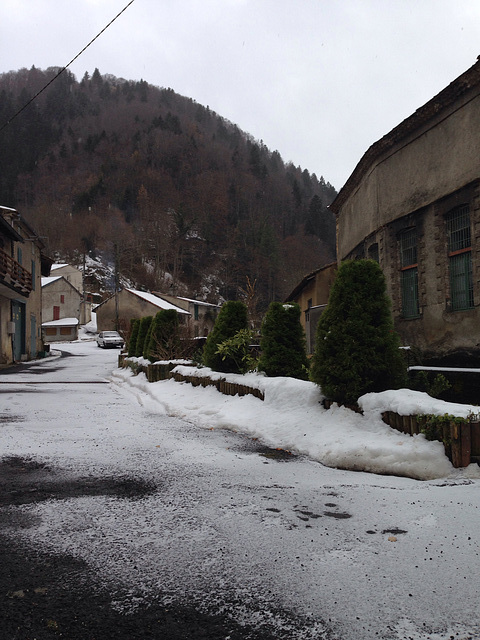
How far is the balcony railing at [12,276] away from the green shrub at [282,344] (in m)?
18.1

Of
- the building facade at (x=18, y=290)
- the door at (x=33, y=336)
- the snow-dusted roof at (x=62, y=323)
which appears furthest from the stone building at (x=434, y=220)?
the snow-dusted roof at (x=62, y=323)

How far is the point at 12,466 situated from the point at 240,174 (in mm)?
99703

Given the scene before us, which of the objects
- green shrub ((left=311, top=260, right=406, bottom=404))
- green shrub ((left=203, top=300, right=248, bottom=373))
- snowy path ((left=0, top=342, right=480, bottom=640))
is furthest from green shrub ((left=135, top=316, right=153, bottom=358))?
snowy path ((left=0, top=342, right=480, bottom=640))

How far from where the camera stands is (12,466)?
4.64 m

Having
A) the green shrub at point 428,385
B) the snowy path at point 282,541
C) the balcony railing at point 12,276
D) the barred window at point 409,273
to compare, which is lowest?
the snowy path at point 282,541

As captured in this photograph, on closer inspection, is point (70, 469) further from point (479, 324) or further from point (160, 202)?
point (160, 202)

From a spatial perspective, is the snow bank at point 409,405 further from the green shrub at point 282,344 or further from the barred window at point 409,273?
the barred window at point 409,273

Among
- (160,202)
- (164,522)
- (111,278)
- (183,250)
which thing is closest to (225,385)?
(164,522)

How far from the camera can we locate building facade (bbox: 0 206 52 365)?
80.1ft

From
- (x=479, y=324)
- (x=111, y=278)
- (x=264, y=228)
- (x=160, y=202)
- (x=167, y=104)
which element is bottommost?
(x=479, y=324)

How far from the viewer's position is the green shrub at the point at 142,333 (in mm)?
17859

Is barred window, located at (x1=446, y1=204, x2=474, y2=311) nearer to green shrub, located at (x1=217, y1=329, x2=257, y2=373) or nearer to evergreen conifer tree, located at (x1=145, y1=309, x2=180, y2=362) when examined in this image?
green shrub, located at (x1=217, y1=329, x2=257, y2=373)

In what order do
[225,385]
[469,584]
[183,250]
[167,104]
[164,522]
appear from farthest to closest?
[167,104] < [183,250] < [225,385] < [164,522] < [469,584]

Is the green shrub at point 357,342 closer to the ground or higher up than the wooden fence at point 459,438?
higher up
